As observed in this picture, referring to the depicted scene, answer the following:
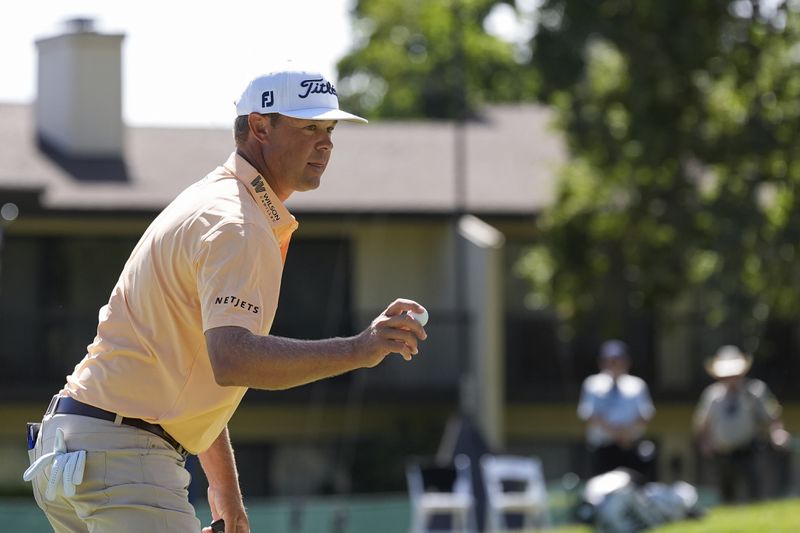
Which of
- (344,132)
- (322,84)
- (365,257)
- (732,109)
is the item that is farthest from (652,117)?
(322,84)

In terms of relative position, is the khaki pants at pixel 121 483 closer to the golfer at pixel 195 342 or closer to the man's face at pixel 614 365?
the golfer at pixel 195 342

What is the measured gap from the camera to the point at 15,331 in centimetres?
2614

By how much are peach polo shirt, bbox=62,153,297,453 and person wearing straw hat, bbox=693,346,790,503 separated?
12716 mm

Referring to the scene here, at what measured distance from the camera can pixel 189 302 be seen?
4.35 meters

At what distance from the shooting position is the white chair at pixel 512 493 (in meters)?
20.1

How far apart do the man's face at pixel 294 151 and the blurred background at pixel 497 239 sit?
18.3 m

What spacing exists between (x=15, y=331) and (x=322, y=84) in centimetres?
2237

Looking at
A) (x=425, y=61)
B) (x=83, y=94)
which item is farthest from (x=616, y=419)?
(x=425, y=61)

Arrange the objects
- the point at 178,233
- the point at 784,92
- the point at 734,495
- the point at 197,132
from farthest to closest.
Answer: the point at 197,132 → the point at 784,92 → the point at 734,495 → the point at 178,233

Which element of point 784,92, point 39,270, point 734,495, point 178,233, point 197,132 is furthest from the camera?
point 197,132

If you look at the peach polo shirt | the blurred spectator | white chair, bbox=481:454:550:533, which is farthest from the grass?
the peach polo shirt

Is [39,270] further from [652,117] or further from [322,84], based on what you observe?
[322,84]

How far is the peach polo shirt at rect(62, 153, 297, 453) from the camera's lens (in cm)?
419

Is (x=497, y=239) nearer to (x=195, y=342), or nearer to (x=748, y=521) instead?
(x=748, y=521)
